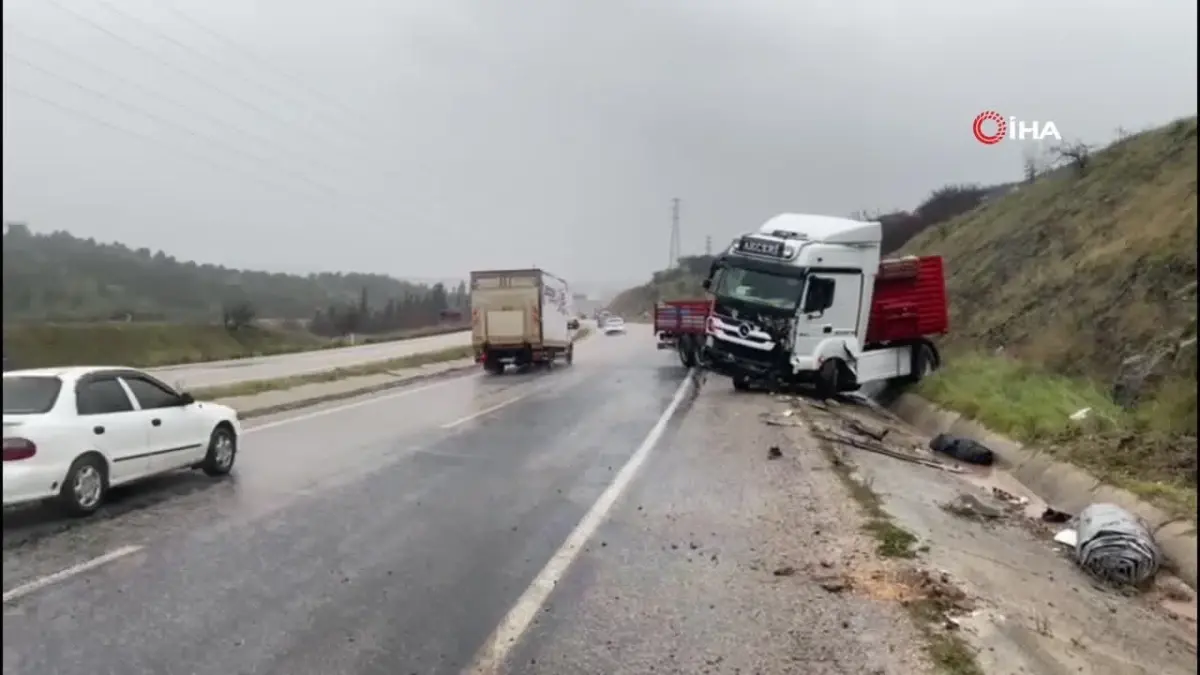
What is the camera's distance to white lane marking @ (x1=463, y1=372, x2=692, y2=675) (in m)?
5.50

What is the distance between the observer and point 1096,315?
20656 mm

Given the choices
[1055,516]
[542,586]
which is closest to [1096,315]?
[1055,516]

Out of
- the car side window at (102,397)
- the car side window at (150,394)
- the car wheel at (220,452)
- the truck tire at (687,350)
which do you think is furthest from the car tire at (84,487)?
the truck tire at (687,350)

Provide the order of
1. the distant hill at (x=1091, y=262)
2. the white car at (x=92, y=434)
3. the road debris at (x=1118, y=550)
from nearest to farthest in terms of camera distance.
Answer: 1. the white car at (x=92, y=434)
2. the road debris at (x=1118, y=550)
3. the distant hill at (x=1091, y=262)

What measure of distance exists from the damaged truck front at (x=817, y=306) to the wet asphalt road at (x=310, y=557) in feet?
26.8

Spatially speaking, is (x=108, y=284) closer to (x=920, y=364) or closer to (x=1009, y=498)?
(x=1009, y=498)

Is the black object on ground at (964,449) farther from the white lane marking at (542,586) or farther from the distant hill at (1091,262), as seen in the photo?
the white lane marking at (542,586)

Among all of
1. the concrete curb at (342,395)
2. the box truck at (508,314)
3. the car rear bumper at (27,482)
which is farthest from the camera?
the box truck at (508,314)

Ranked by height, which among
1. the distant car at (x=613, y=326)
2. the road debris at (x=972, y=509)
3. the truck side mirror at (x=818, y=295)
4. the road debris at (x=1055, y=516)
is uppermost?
the truck side mirror at (x=818, y=295)

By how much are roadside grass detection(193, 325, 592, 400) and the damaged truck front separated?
9777 millimetres

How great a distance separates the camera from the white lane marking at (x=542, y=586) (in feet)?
18.0

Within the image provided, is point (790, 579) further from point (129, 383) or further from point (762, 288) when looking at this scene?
point (762, 288)

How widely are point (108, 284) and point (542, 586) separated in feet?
13.2

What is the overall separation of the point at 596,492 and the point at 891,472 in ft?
15.2
